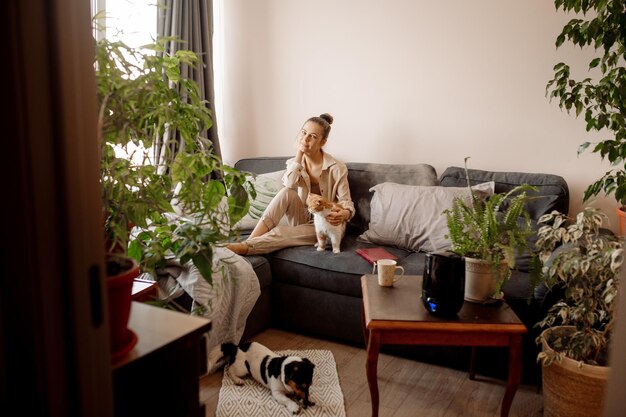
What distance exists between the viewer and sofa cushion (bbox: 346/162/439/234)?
2.82m

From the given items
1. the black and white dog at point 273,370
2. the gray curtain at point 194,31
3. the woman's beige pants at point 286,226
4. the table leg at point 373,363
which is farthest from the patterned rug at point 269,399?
the gray curtain at point 194,31

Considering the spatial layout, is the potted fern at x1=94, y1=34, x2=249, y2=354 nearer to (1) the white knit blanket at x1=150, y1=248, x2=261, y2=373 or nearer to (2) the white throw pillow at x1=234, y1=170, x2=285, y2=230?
(1) the white knit blanket at x1=150, y1=248, x2=261, y2=373

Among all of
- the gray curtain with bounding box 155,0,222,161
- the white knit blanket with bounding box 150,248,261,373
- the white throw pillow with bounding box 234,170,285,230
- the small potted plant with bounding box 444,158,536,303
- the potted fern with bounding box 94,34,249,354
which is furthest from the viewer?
the gray curtain with bounding box 155,0,222,161

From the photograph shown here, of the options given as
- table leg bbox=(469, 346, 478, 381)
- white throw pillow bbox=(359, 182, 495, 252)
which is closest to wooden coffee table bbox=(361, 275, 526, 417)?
table leg bbox=(469, 346, 478, 381)

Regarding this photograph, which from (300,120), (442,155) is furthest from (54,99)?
(300,120)

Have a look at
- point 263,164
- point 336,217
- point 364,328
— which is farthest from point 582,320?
point 263,164

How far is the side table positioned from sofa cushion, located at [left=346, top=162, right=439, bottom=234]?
2.01m

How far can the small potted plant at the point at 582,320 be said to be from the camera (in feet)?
5.34

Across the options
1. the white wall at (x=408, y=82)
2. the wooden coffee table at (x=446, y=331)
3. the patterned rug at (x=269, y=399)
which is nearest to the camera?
the wooden coffee table at (x=446, y=331)

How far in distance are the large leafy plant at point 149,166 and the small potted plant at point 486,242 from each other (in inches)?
33.2

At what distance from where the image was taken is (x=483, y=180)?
8.72ft

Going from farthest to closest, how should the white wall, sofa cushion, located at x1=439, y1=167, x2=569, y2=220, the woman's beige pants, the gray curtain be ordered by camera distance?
1. the gray curtain
2. the white wall
3. the woman's beige pants
4. sofa cushion, located at x1=439, y1=167, x2=569, y2=220

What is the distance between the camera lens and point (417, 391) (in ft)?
6.63

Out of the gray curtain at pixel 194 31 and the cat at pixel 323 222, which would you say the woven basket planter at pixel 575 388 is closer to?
the cat at pixel 323 222
